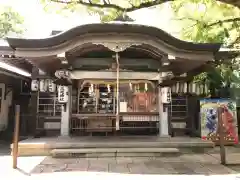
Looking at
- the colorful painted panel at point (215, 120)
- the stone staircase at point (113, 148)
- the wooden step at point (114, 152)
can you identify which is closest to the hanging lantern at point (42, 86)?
the stone staircase at point (113, 148)

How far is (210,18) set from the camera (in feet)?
34.1

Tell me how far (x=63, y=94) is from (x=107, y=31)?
3746 mm

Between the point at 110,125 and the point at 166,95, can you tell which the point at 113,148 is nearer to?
the point at 110,125

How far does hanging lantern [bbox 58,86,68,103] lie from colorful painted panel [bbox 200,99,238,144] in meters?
6.37

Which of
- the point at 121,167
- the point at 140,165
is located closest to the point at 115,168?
the point at 121,167

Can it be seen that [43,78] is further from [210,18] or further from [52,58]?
[210,18]

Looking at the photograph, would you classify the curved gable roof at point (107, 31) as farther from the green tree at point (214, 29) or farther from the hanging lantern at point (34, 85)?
the hanging lantern at point (34, 85)

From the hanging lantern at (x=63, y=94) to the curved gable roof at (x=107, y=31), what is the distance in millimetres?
2459

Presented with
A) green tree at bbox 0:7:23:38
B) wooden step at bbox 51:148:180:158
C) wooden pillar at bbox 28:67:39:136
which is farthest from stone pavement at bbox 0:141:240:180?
green tree at bbox 0:7:23:38

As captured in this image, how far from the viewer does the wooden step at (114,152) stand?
9.50 m

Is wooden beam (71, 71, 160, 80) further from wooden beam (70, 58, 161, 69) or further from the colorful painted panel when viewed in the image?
the colorful painted panel

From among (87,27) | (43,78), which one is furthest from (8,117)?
(87,27)

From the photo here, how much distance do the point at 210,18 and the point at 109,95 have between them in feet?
18.6

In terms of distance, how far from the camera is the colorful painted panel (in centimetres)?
1283
